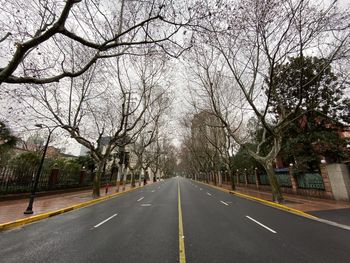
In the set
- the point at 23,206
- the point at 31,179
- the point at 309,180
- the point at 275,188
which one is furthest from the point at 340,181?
the point at 31,179

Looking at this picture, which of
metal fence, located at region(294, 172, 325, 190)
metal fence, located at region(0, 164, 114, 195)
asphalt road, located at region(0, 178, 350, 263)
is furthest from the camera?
metal fence, located at region(294, 172, 325, 190)

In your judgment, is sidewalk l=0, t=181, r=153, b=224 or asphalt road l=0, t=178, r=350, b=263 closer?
asphalt road l=0, t=178, r=350, b=263

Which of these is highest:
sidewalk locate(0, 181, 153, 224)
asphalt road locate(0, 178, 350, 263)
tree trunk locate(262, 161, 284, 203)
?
tree trunk locate(262, 161, 284, 203)

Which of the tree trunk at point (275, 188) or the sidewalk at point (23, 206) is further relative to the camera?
the tree trunk at point (275, 188)

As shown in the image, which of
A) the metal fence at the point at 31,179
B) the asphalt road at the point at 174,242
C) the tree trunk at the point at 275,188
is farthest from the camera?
the metal fence at the point at 31,179

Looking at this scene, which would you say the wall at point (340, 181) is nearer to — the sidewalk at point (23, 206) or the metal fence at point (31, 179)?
→ the sidewalk at point (23, 206)

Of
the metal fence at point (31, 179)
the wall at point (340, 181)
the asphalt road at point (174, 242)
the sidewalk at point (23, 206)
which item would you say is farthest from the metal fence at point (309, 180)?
the metal fence at point (31, 179)

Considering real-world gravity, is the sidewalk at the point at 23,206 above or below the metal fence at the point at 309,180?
below

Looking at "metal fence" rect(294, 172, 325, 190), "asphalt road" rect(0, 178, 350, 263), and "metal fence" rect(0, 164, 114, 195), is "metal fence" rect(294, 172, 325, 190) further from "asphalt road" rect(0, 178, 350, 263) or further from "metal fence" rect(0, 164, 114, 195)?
"metal fence" rect(0, 164, 114, 195)

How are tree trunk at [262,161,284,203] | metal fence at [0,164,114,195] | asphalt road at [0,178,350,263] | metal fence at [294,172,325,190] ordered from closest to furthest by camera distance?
asphalt road at [0,178,350,263] < tree trunk at [262,161,284,203] < metal fence at [0,164,114,195] < metal fence at [294,172,325,190]

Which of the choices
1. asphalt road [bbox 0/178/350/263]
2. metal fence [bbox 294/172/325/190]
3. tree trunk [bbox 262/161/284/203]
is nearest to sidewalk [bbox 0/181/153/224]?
asphalt road [bbox 0/178/350/263]

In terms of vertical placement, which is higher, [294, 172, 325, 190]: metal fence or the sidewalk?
[294, 172, 325, 190]: metal fence

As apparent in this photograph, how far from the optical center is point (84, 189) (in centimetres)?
2597

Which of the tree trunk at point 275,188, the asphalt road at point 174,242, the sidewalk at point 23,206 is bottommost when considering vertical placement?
the asphalt road at point 174,242
